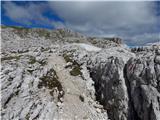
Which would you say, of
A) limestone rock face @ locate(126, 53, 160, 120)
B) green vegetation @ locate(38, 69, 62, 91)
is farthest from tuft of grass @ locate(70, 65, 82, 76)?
limestone rock face @ locate(126, 53, 160, 120)

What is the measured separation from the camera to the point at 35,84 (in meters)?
27.4

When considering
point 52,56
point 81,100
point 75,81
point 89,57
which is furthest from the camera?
point 52,56

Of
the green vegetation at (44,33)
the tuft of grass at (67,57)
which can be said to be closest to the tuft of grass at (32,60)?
the tuft of grass at (67,57)

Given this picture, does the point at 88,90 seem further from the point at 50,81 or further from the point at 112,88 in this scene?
the point at 50,81

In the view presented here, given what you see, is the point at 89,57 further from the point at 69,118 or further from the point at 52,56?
the point at 69,118

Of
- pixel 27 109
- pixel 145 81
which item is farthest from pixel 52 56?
pixel 145 81

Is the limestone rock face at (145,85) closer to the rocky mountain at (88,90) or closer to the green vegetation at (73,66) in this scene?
the rocky mountain at (88,90)

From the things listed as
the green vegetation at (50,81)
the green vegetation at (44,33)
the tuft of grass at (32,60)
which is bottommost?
the green vegetation at (44,33)

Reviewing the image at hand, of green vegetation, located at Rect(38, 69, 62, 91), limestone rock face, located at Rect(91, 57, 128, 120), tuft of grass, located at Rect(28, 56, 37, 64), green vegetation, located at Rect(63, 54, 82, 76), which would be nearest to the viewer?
limestone rock face, located at Rect(91, 57, 128, 120)

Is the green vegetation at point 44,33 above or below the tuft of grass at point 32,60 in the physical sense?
below

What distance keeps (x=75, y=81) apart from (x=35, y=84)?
6294 millimetres

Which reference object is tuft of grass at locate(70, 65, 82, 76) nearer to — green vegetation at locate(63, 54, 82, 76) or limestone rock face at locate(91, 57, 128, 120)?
green vegetation at locate(63, 54, 82, 76)

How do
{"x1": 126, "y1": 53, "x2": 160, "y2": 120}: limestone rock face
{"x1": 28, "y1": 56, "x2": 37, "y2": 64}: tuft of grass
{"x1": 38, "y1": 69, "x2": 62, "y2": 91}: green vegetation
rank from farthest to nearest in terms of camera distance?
{"x1": 28, "y1": 56, "x2": 37, "y2": 64}: tuft of grass < {"x1": 38, "y1": 69, "x2": 62, "y2": 91}: green vegetation < {"x1": 126, "y1": 53, "x2": 160, "y2": 120}: limestone rock face

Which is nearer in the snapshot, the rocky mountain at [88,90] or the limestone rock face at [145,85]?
the limestone rock face at [145,85]
